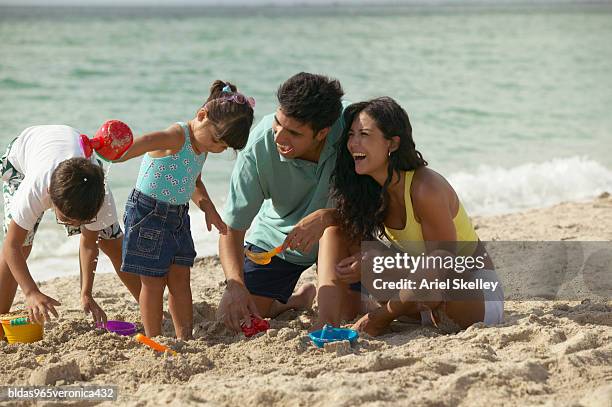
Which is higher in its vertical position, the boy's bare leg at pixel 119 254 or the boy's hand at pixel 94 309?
the boy's bare leg at pixel 119 254

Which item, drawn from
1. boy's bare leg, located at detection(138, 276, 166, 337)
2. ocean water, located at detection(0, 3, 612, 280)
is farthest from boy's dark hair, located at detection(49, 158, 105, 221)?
ocean water, located at detection(0, 3, 612, 280)

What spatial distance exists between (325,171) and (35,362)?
152cm

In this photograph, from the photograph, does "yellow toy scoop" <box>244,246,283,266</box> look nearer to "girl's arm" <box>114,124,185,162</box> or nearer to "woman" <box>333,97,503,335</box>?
"woman" <box>333,97,503,335</box>

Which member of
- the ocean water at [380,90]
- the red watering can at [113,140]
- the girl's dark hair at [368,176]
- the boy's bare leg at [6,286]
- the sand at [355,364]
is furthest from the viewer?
the ocean water at [380,90]

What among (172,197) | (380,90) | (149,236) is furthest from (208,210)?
(380,90)

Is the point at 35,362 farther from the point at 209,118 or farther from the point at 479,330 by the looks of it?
the point at 479,330

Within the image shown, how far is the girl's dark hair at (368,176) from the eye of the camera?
11.3ft

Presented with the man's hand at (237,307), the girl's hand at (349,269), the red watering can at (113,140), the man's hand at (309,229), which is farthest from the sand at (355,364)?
the red watering can at (113,140)

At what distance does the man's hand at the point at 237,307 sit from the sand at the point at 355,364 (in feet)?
Answer: 0.19

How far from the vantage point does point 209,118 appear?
352 cm

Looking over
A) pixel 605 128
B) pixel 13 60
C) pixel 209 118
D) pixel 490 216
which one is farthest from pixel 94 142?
pixel 13 60

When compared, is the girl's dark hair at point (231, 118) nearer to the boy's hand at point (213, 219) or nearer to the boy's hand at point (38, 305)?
the boy's hand at point (213, 219)

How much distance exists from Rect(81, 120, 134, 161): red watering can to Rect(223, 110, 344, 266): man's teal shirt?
63 centimetres

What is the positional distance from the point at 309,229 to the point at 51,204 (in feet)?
3.60
